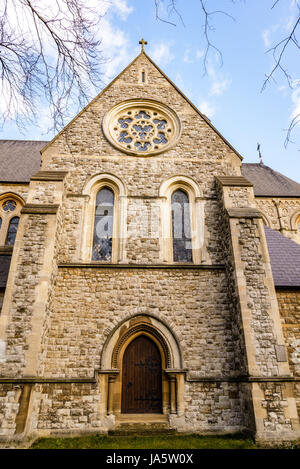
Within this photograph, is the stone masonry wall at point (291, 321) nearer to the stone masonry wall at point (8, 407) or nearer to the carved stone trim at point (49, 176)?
the stone masonry wall at point (8, 407)

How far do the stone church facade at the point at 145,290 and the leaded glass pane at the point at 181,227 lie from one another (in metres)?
0.04

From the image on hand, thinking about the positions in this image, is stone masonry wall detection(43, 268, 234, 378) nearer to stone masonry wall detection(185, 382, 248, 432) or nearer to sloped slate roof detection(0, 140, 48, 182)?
stone masonry wall detection(185, 382, 248, 432)

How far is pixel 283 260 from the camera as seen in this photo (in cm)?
938

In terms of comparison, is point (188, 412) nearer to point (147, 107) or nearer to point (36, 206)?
point (36, 206)

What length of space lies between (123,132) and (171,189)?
2.92 metres

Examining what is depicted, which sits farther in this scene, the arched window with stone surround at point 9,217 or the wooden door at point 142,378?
the arched window with stone surround at point 9,217

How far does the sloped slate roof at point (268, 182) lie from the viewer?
15953 millimetres

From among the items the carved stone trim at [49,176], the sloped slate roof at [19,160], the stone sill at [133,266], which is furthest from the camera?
the sloped slate roof at [19,160]

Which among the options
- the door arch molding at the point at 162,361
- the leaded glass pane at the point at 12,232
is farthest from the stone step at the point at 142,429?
the leaded glass pane at the point at 12,232

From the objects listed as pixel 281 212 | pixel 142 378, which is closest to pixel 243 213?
pixel 142 378

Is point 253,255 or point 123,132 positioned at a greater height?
point 123,132

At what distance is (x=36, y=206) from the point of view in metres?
8.39
